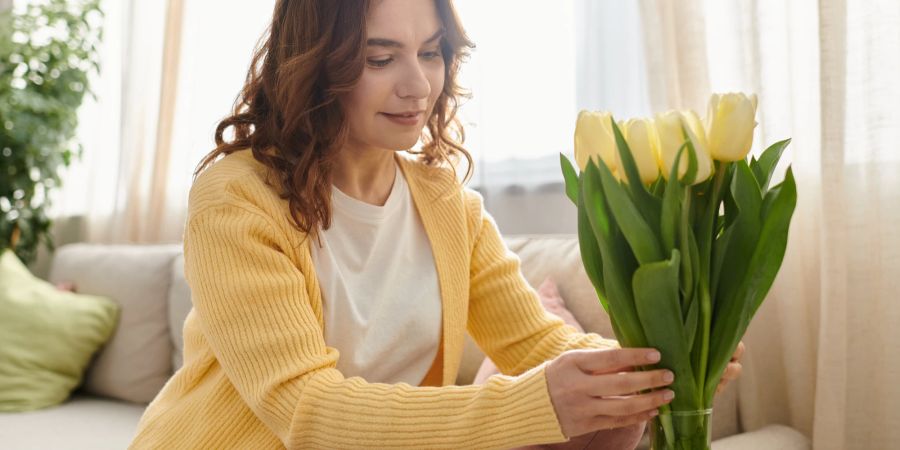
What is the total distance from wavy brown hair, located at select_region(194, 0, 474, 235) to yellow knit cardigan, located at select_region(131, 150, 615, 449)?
4cm

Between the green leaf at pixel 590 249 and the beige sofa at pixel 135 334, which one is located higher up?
the green leaf at pixel 590 249

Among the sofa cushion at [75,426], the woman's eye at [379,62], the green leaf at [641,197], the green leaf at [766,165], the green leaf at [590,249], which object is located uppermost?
the woman's eye at [379,62]

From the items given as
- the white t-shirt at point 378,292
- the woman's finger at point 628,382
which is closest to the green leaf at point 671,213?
the woman's finger at point 628,382

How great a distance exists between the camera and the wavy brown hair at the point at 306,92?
1312 mm

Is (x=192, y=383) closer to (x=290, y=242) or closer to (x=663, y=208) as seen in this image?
(x=290, y=242)

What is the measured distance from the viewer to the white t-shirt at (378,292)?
1369mm

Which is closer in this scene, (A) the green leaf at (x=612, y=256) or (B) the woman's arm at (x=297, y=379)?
(A) the green leaf at (x=612, y=256)

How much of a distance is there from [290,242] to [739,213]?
0.65 metres

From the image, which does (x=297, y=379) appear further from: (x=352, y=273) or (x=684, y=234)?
(x=684, y=234)

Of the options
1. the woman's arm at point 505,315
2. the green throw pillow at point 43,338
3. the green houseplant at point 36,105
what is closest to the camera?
the woman's arm at point 505,315

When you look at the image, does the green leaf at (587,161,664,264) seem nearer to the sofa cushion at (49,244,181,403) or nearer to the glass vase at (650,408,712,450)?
the glass vase at (650,408,712,450)

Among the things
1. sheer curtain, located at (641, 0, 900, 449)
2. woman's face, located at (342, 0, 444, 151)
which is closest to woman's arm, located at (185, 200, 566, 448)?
woman's face, located at (342, 0, 444, 151)

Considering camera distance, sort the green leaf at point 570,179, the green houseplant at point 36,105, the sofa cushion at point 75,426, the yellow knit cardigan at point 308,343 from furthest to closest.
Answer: the green houseplant at point 36,105 → the sofa cushion at point 75,426 → the yellow knit cardigan at point 308,343 → the green leaf at point 570,179

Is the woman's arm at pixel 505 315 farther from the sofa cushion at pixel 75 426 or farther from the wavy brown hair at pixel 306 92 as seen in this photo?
the sofa cushion at pixel 75 426
